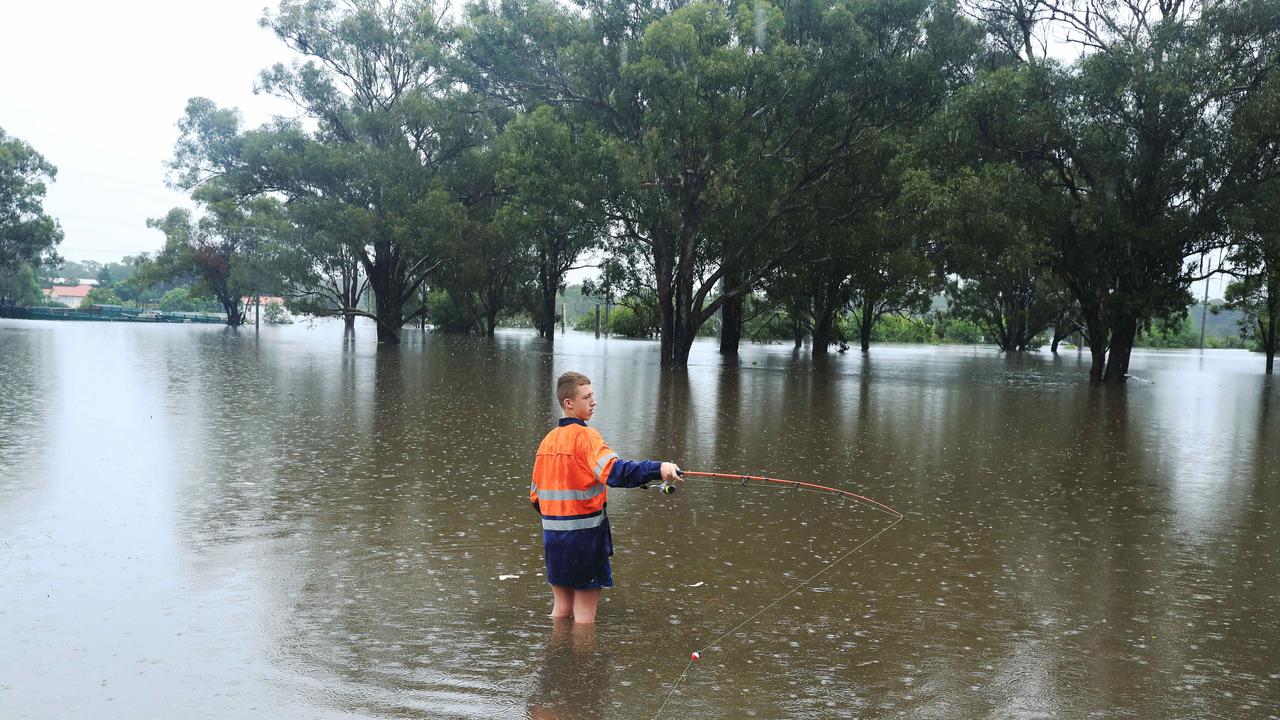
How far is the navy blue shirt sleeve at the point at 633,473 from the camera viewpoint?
4750 millimetres

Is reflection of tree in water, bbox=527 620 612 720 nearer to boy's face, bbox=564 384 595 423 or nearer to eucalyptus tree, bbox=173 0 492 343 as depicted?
boy's face, bbox=564 384 595 423

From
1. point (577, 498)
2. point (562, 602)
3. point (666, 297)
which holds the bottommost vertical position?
point (562, 602)

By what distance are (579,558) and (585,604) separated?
305 mm

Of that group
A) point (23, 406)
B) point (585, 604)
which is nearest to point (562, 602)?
point (585, 604)

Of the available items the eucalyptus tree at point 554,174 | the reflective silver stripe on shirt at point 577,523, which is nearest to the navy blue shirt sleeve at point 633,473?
the reflective silver stripe on shirt at point 577,523

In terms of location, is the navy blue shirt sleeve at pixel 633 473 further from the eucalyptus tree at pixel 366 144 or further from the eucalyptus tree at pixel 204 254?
the eucalyptus tree at pixel 204 254

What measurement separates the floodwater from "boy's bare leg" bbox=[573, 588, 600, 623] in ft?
0.23

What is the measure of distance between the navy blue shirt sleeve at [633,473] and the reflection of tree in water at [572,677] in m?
0.80

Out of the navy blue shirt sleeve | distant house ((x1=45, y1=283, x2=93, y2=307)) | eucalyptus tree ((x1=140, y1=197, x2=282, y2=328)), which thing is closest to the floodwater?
the navy blue shirt sleeve

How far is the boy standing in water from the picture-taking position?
4.91 metres

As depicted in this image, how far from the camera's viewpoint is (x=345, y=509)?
8.05m

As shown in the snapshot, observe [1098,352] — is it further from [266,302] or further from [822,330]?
[266,302]

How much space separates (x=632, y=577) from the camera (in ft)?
20.5

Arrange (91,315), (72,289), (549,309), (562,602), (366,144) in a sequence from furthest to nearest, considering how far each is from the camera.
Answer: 1. (72,289)
2. (91,315)
3. (549,309)
4. (366,144)
5. (562,602)
